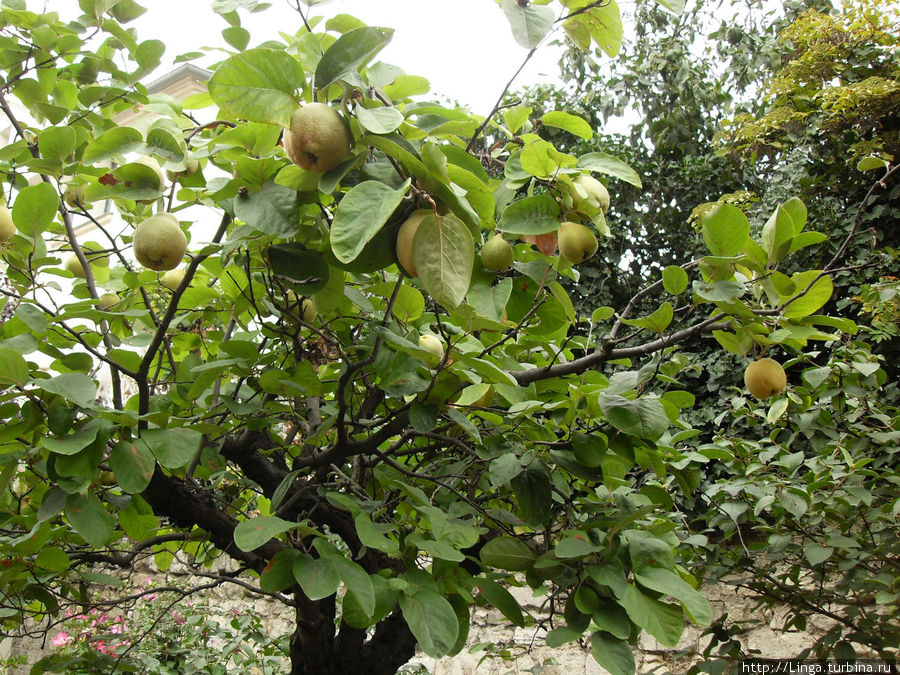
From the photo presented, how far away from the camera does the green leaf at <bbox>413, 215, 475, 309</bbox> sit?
2.15 feet

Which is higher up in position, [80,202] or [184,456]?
[80,202]

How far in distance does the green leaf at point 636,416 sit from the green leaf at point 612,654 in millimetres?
310

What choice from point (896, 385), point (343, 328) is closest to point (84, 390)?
point (343, 328)

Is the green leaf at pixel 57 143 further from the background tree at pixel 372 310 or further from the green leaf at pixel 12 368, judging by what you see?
the green leaf at pixel 12 368

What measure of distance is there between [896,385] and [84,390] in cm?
309

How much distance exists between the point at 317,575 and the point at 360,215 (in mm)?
582

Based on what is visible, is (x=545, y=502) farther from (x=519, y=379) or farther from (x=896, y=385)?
(x=896, y=385)

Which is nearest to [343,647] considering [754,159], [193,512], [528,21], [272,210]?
[193,512]

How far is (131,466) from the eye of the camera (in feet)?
3.22

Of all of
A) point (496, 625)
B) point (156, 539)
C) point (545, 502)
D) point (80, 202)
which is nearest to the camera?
point (545, 502)

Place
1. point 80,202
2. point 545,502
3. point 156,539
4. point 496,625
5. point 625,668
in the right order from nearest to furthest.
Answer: point 625,668
point 545,502
point 80,202
point 156,539
point 496,625

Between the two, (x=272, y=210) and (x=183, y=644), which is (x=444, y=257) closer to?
(x=272, y=210)

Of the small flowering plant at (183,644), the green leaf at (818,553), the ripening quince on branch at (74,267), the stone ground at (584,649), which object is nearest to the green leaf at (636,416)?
the green leaf at (818,553)

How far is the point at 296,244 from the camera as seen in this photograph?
85cm
